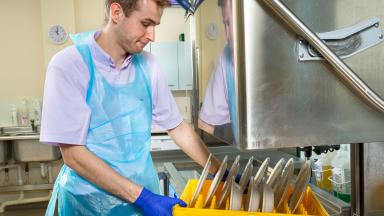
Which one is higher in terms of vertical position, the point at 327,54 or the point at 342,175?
the point at 327,54

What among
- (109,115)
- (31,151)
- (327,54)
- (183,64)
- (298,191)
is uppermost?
(183,64)

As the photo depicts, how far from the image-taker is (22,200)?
11.2ft

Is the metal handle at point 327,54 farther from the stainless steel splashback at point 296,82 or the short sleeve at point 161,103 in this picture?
the short sleeve at point 161,103

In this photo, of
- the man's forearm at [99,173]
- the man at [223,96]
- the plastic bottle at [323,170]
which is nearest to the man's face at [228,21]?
the man at [223,96]

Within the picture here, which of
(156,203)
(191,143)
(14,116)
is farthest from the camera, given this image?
(14,116)

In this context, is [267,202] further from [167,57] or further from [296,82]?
[167,57]

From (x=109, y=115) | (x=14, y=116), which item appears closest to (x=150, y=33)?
(x=109, y=115)

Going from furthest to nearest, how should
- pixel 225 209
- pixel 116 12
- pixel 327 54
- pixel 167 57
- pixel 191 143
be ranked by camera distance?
pixel 167 57 < pixel 191 143 < pixel 116 12 < pixel 225 209 < pixel 327 54

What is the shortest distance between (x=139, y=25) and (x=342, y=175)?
3.01ft

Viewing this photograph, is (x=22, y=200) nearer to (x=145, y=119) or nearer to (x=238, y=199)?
(x=145, y=119)

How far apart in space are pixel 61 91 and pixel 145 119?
0.98ft

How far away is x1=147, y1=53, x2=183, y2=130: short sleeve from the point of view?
1.23 meters

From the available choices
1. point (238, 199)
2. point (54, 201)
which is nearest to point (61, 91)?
point (54, 201)

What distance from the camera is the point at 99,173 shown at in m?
0.95
